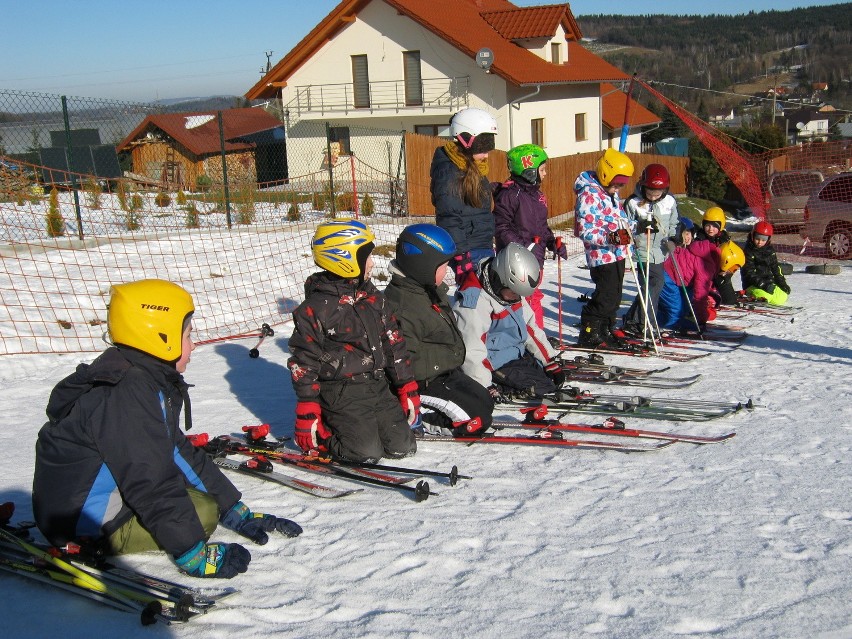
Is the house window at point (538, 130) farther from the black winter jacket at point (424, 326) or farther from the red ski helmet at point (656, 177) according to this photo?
the black winter jacket at point (424, 326)

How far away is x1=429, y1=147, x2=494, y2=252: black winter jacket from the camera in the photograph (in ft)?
23.4

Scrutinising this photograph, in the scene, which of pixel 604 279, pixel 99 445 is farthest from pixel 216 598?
pixel 604 279

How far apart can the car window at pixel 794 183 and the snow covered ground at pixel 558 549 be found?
11382mm

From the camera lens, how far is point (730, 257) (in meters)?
10.4

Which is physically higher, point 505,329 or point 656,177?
point 656,177

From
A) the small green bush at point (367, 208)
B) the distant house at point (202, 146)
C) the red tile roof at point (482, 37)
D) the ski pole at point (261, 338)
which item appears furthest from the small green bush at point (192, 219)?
the red tile roof at point (482, 37)

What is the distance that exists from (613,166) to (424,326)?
3229 mm

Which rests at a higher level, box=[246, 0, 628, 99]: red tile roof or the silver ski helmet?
box=[246, 0, 628, 99]: red tile roof

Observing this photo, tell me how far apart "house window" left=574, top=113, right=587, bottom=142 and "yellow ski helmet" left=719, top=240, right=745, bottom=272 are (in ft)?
81.0

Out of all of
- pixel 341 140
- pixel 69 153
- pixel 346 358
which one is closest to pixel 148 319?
pixel 346 358

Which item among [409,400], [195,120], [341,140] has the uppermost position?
[195,120]

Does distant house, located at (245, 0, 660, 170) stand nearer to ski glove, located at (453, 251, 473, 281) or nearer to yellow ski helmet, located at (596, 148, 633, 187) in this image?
yellow ski helmet, located at (596, 148, 633, 187)

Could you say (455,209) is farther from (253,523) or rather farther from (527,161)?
(253,523)

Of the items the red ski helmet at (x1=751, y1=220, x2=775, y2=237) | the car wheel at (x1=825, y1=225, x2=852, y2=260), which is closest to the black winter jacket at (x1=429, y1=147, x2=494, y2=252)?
the red ski helmet at (x1=751, y1=220, x2=775, y2=237)
